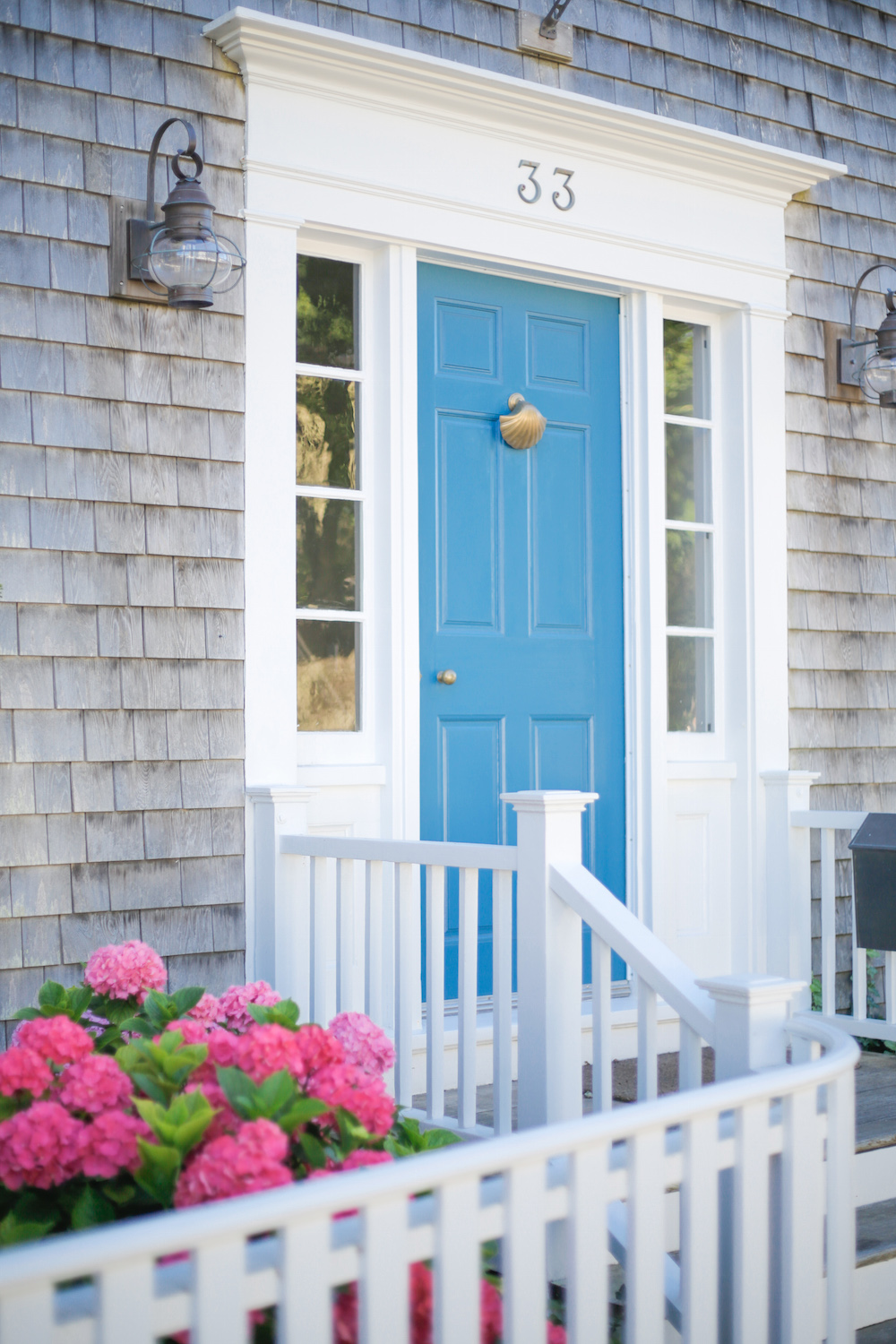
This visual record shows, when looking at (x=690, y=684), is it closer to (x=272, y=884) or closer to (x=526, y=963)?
(x=272, y=884)

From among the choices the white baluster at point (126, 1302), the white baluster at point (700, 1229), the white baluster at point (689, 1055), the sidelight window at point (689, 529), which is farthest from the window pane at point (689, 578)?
the white baluster at point (126, 1302)

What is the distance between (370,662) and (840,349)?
1.96 meters

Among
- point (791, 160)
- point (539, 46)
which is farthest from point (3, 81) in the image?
point (791, 160)

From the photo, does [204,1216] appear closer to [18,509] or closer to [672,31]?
[18,509]

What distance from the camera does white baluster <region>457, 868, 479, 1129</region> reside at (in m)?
2.59

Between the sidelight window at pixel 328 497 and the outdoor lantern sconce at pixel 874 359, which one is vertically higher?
the outdoor lantern sconce at pixel 874 359

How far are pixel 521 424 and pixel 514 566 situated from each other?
1.29 feet

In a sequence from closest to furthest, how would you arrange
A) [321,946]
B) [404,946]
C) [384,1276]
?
[384,1276] → [404,946] → [321,946]

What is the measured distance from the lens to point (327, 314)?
11.4ft

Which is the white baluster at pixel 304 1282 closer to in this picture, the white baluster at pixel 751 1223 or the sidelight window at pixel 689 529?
the white baluster at pixel 751 1223

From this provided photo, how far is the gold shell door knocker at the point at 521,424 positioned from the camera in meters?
3.63

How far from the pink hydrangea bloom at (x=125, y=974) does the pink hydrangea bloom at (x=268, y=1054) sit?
572mm

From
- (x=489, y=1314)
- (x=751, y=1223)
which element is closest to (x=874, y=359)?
(x=751, y=1223)

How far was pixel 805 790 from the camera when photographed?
157 inches
